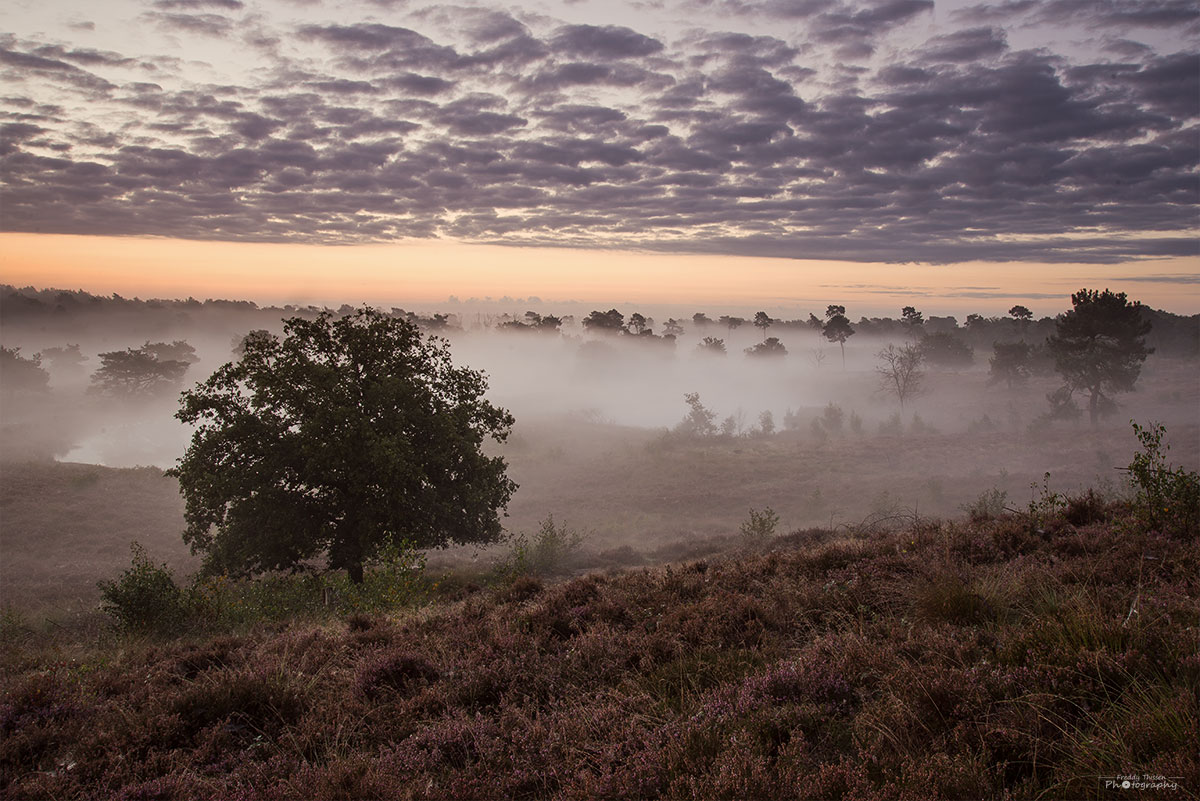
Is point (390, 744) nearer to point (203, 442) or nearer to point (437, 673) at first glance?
point (437, 673)

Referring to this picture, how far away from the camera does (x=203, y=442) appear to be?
19.5m

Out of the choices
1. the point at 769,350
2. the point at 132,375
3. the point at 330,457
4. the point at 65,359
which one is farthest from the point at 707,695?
the point at 769,350

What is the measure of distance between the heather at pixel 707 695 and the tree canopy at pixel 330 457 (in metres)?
10.4

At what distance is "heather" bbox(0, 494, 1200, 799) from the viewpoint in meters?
3.66

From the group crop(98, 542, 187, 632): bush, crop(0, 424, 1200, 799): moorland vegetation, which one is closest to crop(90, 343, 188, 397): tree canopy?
crop(98, 542, 187, 632): bush

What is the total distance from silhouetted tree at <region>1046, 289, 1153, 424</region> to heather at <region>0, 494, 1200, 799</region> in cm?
5955

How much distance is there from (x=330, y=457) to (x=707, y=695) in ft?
55.6

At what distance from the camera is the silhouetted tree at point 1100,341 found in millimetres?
52875

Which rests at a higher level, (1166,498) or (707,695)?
(1166,498)

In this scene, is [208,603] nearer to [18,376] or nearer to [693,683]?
[693,683]

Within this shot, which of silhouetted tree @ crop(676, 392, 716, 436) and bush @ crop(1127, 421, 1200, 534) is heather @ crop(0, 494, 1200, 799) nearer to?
bush @ crop(1127, 421, 1200, 534)

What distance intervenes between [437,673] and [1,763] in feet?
12.5

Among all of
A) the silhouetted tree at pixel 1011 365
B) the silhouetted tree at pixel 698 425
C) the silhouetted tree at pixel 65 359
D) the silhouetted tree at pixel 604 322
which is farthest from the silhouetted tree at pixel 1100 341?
the silhouetted tree at pixel 65 359

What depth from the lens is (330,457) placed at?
18828mm
